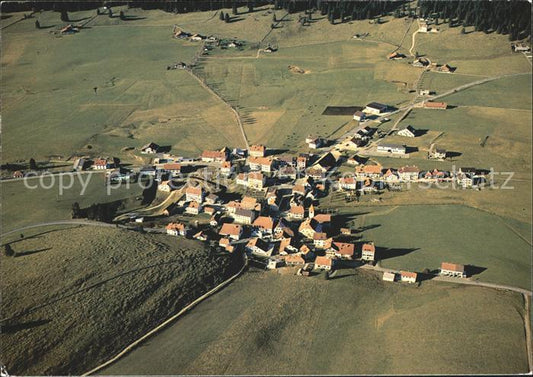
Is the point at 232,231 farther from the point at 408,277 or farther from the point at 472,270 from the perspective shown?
the point at 472,270

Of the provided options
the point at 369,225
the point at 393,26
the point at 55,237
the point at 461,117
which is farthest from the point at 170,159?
the point at 393,26

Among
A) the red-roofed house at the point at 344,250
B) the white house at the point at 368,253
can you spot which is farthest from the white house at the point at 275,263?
the white house at the point at 368,253

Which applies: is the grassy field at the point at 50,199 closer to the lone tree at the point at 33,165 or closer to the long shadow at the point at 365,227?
the lone tree at the point at 33,165

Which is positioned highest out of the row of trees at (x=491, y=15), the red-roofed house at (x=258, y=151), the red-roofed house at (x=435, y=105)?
the row of trees at (x=491, y=15)

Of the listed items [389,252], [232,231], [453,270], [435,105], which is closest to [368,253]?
[389,252]

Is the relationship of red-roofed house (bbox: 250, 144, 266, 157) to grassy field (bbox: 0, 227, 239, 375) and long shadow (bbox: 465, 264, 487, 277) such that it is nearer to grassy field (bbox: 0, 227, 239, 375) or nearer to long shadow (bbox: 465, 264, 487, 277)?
grassy field (bbox: 0, 227, 239, 375)

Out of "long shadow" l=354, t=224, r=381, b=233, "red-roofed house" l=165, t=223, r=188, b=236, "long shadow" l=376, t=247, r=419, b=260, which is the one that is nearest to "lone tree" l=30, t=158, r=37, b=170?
"red-roofed house" l=165, t=223, r=188, b=236
